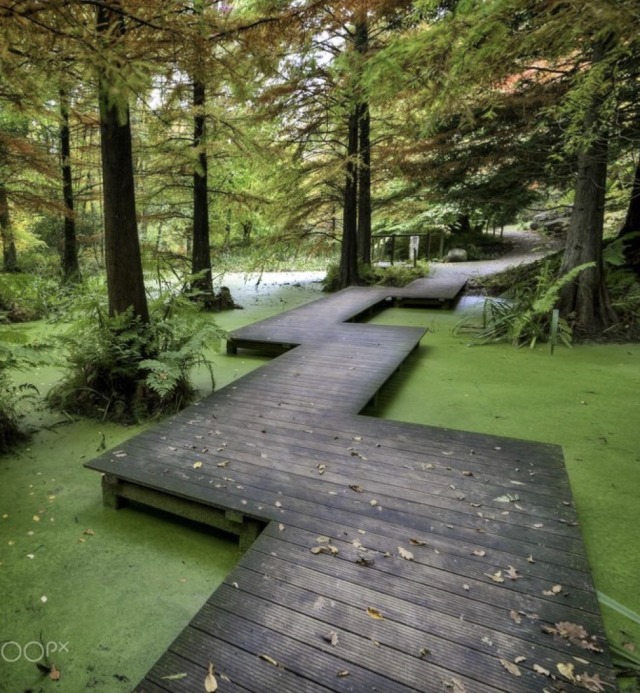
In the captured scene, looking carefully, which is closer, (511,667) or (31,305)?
(511,667)

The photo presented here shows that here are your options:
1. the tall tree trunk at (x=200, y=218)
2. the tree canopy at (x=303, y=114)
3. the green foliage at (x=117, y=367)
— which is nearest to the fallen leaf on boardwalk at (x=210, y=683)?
the green foliage at (x=117, y=367)

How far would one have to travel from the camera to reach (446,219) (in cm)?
1448

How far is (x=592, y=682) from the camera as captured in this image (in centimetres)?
122

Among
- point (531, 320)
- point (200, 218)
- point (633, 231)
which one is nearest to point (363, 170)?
point (200, 218)

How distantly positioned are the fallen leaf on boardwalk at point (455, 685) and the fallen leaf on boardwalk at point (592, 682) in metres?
0.34

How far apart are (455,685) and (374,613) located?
31 cm

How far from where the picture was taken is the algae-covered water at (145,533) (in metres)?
1.57

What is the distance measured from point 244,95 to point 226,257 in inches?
446

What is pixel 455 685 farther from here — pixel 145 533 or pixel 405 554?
pixel 145 533

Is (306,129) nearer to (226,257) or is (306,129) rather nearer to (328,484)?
(226,257)

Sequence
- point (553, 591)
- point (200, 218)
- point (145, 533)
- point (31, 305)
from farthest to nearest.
Result: 1. point (200, 218)
2. point (31, 305)
3. point (145, 533)
4. point (553, 591)

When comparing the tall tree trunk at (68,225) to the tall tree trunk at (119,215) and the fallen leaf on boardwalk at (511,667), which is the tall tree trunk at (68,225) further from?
the fallen leaf on boardwalk at (511,667)

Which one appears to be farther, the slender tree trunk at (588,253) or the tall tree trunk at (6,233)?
the tall tree trunk at (6,233)

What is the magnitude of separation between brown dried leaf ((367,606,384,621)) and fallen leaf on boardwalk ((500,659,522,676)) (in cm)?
37
